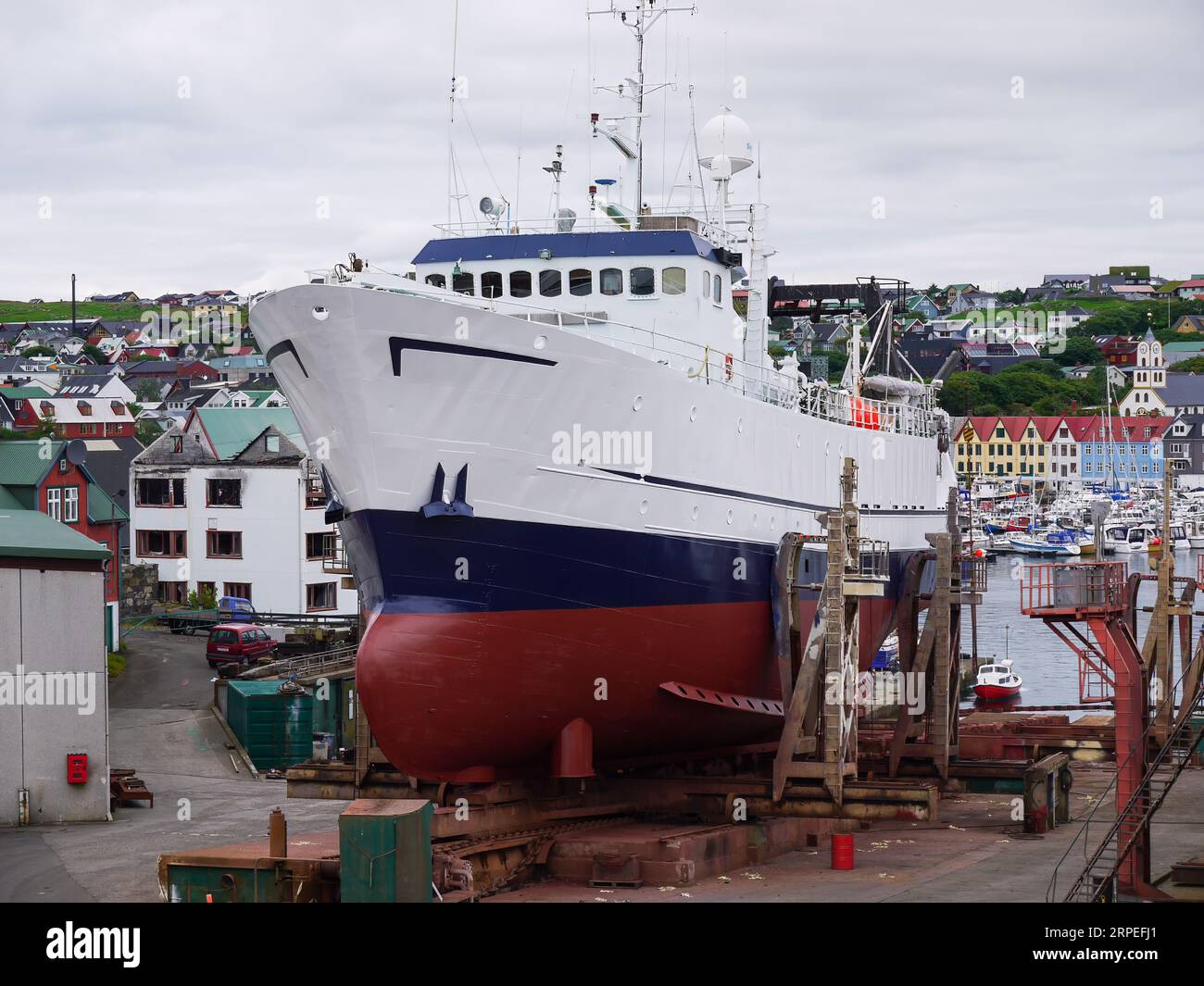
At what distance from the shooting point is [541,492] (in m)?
22.2

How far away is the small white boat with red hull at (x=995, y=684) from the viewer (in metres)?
62.3

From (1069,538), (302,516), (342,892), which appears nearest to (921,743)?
(342,892)

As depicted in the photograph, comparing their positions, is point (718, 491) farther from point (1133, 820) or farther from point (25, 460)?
point (25, 460)

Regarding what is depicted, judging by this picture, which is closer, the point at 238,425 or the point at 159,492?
the point at 159,492

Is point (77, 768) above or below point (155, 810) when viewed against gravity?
above

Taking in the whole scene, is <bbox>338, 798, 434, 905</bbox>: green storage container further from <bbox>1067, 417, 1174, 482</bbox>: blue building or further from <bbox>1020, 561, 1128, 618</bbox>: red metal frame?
<bbox>1067, 417, 1174, 482</bbox>: blue building

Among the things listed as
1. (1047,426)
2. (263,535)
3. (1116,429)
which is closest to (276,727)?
(263,535)

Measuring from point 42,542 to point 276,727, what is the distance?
8228 millimetres

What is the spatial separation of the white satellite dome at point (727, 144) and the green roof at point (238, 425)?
2377 cm

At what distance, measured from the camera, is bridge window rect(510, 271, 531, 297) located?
2770cm

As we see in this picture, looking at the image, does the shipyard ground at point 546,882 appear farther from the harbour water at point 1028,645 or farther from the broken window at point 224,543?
the harbour water at point 1028,645

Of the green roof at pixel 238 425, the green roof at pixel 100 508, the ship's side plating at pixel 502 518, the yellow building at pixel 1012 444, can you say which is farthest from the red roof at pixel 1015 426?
the ship's side plating at pixel 502 518

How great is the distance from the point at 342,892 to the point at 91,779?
10.8 m

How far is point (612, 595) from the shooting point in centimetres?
2306
